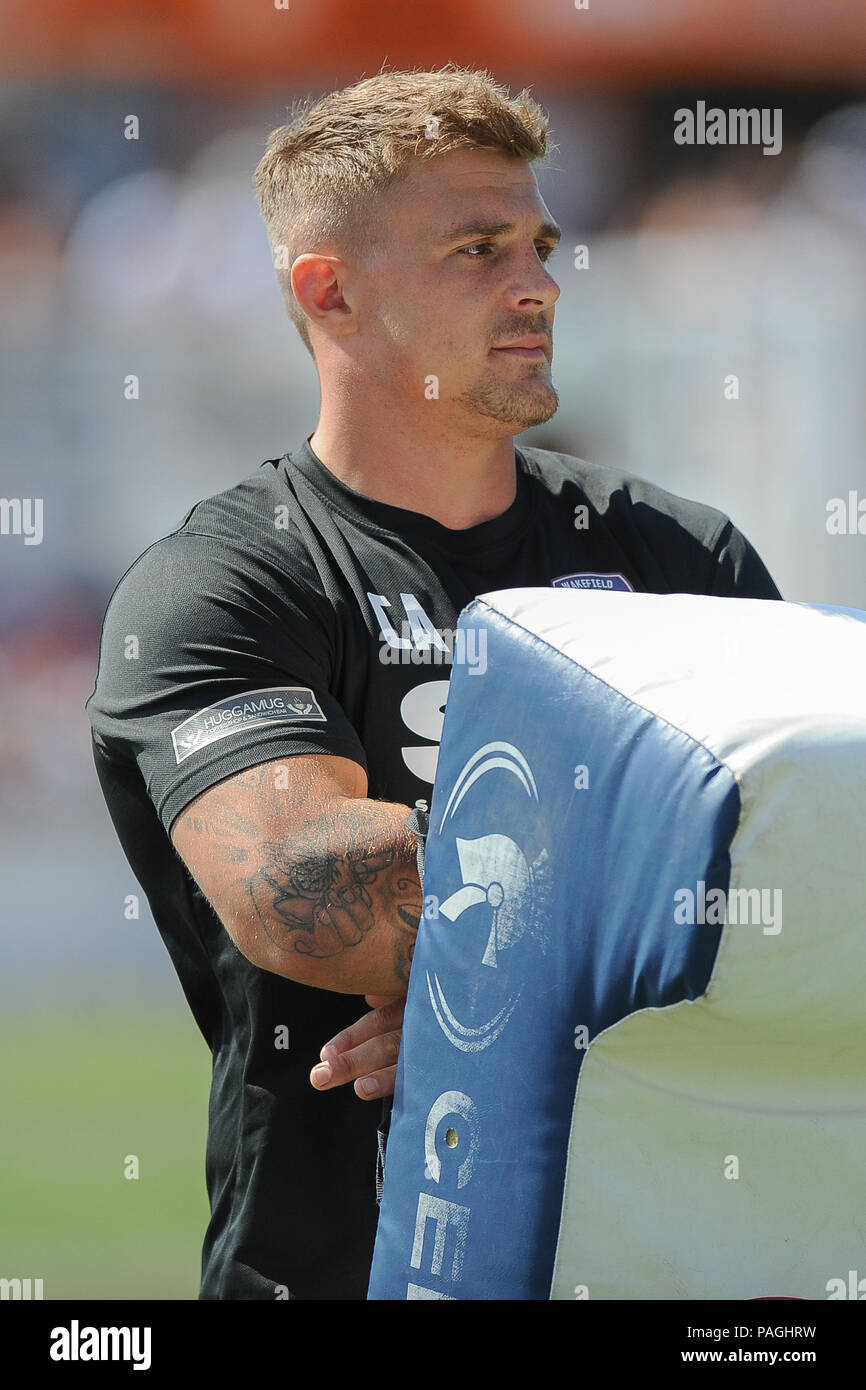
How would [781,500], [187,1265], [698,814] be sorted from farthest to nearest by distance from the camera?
[781,500]
[187,1265]
[698,814]

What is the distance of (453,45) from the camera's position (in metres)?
4.86

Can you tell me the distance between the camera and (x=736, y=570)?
5.90 ft

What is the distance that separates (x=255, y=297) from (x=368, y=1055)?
4.27 metres

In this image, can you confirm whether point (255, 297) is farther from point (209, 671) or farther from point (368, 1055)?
point (368, 1055)

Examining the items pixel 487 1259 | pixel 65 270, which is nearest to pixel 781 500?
pixel 65 270

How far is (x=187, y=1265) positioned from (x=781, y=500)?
3303 mm

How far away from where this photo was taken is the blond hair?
1793 millimetres

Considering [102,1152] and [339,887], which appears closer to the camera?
[339,887]

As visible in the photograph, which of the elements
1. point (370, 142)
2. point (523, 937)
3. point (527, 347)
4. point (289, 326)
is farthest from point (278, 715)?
point (289, 326)

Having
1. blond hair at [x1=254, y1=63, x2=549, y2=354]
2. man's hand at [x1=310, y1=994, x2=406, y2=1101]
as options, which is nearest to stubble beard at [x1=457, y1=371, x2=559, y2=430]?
blond hair at [x1=254, y1=63, x2=549, y2=354]

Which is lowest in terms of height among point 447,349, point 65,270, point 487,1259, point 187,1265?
point 187,1265

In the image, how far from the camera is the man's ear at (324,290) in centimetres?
187
